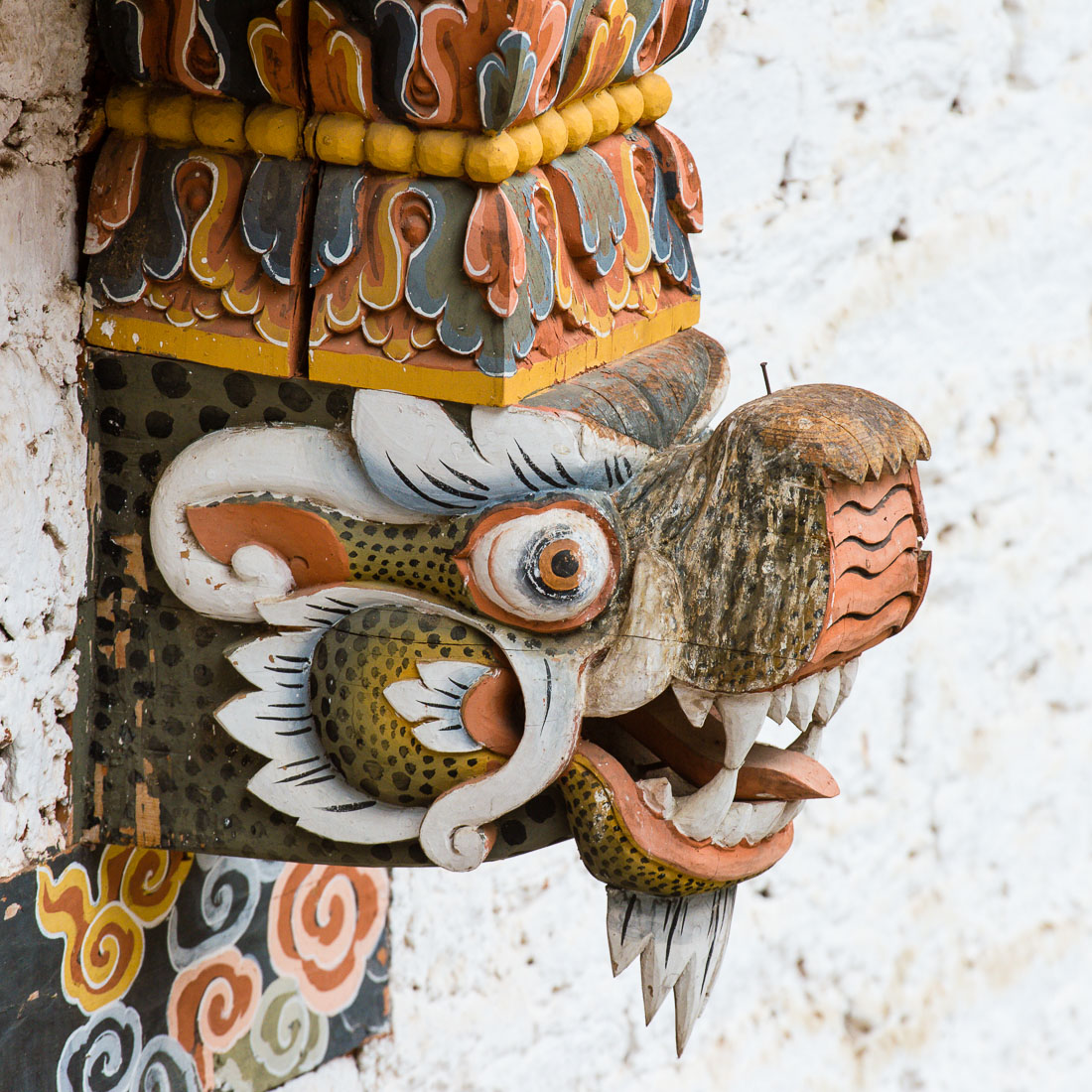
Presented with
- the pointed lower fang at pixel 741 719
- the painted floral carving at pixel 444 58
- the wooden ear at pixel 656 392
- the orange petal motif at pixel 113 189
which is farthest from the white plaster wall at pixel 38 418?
the pointed lower fang at pixel 741 719

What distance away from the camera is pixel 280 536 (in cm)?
82

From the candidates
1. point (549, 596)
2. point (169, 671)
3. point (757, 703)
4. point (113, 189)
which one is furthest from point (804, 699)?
point (113, 189)

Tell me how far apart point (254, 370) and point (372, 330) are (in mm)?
72

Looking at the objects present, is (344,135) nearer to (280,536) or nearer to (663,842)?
(280,536)

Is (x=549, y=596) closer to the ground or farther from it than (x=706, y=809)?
farther from it

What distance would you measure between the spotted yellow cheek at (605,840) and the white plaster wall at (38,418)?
0.31 m

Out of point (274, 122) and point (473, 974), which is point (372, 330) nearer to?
point (274, 122)

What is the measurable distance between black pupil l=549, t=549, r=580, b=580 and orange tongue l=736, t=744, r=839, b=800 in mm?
164

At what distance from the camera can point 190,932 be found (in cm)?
103

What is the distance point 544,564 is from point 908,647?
1.00m

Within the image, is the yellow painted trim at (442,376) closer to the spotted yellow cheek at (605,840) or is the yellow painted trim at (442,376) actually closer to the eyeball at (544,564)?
the eyeball at (544,564)

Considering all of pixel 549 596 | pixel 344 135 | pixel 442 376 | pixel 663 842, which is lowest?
pixel 663 842

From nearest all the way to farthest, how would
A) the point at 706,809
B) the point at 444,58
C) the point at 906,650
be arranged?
the point at 444,58, the point at 706,809, the point at 906,650

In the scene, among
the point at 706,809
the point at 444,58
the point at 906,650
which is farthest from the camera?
the point at 906,650
